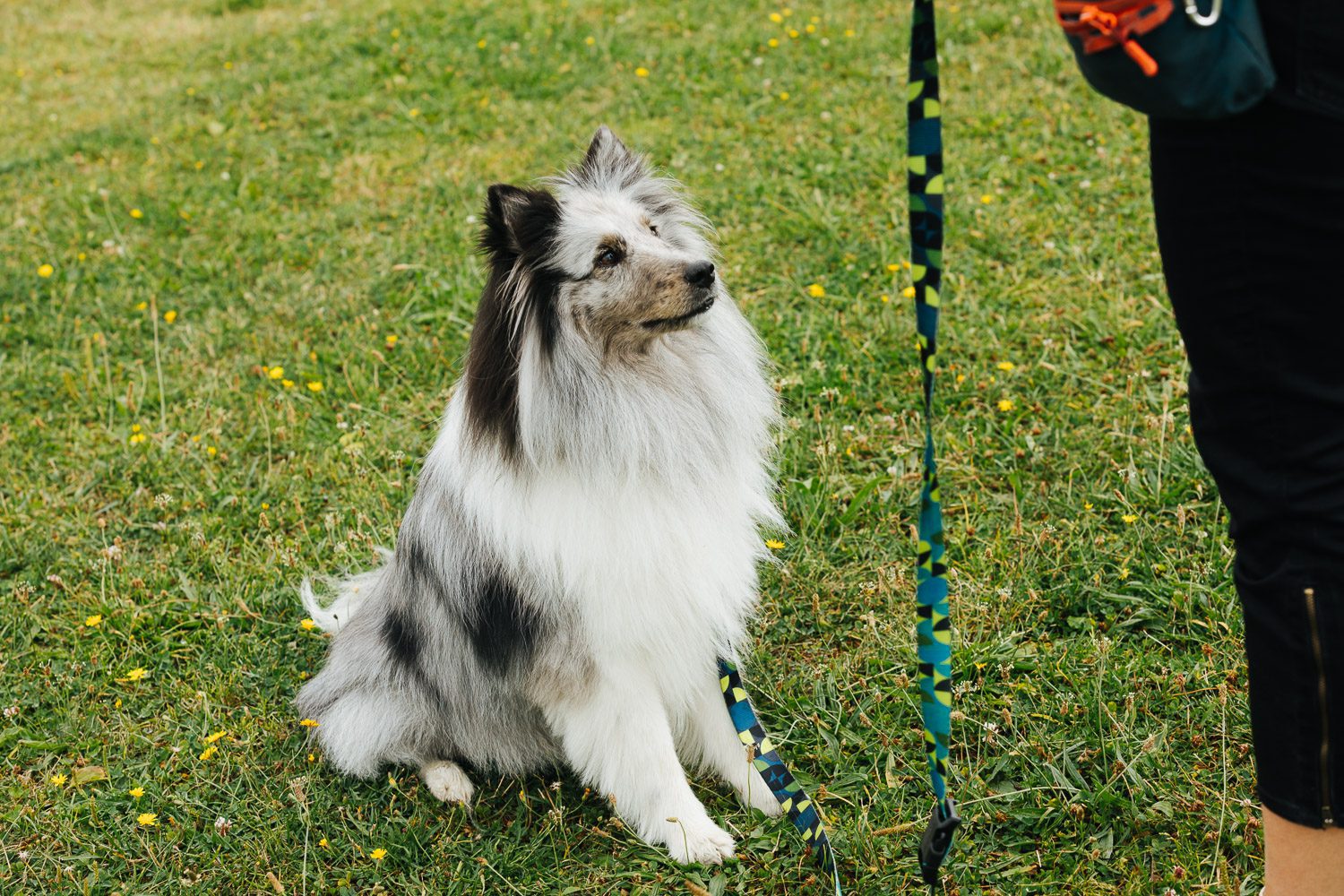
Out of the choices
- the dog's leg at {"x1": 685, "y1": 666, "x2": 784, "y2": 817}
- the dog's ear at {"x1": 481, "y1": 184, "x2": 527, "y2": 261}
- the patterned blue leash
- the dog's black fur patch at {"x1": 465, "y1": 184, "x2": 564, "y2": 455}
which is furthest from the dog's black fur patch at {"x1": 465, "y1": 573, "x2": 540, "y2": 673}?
the patterned blue leash

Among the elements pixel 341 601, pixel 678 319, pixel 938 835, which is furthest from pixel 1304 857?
pixel 341 601

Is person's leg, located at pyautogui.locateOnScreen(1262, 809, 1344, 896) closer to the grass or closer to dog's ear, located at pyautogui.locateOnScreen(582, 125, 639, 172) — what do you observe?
the grass

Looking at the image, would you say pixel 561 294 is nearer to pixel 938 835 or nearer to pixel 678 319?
pixel 678 319

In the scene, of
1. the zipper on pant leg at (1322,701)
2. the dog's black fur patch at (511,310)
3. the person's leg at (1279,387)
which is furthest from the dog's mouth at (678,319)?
the zipper on pant leg at (1322,701)

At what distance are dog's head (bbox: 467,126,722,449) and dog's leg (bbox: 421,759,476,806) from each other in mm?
934

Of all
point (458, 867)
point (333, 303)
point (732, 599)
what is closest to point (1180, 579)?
point (732, 599)

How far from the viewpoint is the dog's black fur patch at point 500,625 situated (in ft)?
8.14

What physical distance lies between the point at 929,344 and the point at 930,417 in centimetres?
12

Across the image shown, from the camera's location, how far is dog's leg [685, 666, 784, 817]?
2689 mm

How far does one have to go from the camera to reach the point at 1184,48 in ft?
4.25

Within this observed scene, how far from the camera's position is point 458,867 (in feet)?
8.41

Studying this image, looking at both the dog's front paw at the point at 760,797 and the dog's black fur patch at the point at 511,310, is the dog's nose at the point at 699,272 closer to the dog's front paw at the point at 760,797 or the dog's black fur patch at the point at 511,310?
the dog's black fur patch at the point at 511,310

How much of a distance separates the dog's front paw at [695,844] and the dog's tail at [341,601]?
3.59ft

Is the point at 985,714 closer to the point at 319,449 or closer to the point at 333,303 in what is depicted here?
the point at 319,449
